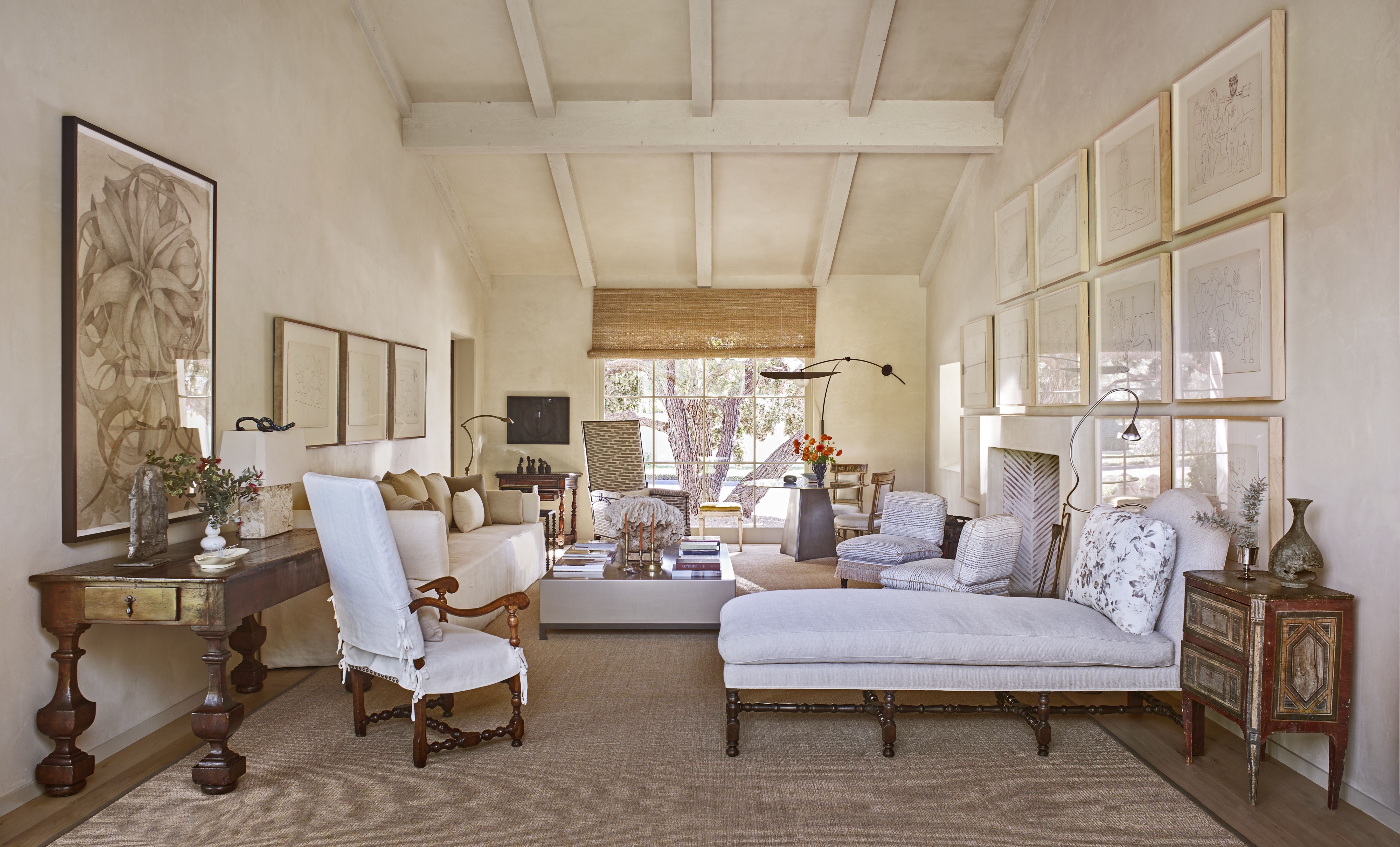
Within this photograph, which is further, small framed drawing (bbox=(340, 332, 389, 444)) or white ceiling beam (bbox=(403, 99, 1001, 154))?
white ceiling beam (bbox=(403, 99, 1001, 154))

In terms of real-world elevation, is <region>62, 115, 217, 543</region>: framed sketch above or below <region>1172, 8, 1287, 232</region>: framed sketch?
below

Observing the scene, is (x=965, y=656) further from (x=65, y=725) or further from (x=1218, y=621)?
(x=65, y=725)

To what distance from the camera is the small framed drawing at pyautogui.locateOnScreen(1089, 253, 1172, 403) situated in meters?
3.98

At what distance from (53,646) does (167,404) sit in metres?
1.09

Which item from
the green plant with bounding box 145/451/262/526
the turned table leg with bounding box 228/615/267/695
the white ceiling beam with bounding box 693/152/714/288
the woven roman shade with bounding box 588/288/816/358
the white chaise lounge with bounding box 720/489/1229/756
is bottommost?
the turned table leg with bounding box 228/615/267/695

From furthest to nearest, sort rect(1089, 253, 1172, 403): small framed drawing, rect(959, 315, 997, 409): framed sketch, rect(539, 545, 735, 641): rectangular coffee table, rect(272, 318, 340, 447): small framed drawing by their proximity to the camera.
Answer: rect(959, 315, 997, 409): framed sketch
rect(539, 545, 735, 641): rectangular coffee table
rect(272, 318, 340, 447): small framed drawing
rect(1089, 253, 1172, 403): small framed drawing

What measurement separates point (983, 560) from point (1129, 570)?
0.92 m

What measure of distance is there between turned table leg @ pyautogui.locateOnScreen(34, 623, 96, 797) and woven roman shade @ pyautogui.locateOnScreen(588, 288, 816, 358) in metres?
6.27

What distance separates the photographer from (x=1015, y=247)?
5938mm

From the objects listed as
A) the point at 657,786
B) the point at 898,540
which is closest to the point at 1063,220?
the point at 898,540

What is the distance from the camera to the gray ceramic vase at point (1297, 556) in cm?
283

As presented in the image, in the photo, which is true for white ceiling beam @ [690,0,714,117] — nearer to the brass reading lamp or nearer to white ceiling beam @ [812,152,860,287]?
white ceiling beam @ [812,152,860,287]

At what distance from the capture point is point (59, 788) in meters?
2.89

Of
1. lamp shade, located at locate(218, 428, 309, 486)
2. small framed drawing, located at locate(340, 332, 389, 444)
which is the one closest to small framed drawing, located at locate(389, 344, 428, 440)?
small framed drawing, located at locate(340, 332, 389, 444)
